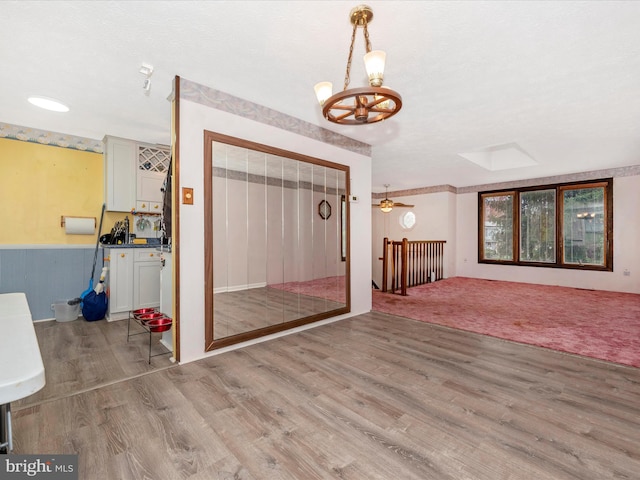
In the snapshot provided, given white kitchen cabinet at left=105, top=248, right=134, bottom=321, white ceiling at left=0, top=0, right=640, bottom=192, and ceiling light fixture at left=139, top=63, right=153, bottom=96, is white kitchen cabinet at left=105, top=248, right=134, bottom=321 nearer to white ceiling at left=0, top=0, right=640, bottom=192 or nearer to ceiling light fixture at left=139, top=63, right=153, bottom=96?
white ceiling at left=0, top=0, right=640, bottom=192

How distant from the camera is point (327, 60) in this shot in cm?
241

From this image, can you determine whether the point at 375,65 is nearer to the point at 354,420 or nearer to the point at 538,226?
the point at 354,420

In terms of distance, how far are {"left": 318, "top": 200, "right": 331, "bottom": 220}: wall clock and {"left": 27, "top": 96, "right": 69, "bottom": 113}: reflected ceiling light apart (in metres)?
3.00

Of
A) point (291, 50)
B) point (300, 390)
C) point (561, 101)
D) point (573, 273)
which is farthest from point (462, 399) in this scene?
point (573, 273)

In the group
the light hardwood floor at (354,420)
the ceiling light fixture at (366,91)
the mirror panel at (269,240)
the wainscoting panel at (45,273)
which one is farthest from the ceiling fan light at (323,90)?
the wainscoting panel at (45,273)

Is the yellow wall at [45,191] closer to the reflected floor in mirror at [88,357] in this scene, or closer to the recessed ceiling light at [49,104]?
the recessed ceiling light at [49,104]

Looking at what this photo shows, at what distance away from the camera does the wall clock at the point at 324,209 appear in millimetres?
3904

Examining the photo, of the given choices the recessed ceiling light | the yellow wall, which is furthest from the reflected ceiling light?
the yellow wall

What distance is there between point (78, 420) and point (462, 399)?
8.03ft

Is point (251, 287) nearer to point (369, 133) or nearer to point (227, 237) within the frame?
point (227, 237)

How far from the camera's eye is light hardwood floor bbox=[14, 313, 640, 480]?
58.1 inches

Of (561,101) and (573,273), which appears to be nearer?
(561,101)

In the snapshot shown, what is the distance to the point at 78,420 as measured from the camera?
5.98 feet

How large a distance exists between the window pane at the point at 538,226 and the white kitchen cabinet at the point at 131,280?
7762 mm
